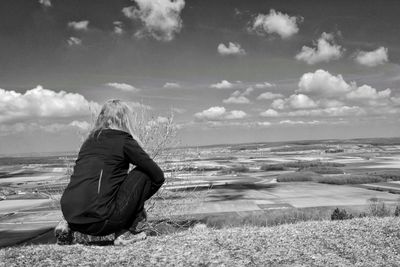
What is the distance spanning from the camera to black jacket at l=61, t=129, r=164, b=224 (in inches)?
200

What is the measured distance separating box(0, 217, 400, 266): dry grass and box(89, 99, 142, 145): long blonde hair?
5.65 ft

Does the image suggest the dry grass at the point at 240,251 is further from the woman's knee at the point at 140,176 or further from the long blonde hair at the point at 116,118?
the long blonde hair at the point at 116,118

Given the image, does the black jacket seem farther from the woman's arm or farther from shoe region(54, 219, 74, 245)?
shoe region(54, 219, 74, 245)

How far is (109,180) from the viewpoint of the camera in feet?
16.9

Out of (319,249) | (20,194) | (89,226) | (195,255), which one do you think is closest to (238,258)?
(195,255)

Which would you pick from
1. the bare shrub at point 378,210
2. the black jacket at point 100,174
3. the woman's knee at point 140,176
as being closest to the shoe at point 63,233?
the black jacket at point 100,174

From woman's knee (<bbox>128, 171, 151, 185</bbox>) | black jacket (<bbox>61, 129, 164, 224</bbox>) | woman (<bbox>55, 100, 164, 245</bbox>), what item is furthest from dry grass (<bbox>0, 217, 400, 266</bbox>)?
woman's knee (<bbox>128, 171, 151, 185</bbox>)

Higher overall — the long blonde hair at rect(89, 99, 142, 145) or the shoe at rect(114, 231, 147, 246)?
the long blonde hair at rect(89, 99, 142, 145)

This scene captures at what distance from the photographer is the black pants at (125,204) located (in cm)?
521

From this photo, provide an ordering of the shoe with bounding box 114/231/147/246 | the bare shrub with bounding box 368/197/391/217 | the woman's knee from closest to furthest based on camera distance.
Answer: the woman's knee, the shoe with bounding box 114/231/147/246, the bare shrub with bounding box 368/197/391/217

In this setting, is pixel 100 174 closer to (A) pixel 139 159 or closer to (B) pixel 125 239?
(A) pixel 139 159

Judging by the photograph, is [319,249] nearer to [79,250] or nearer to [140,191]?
[140,191]

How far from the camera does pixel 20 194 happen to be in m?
64.4

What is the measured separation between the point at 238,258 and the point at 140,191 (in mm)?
1676
